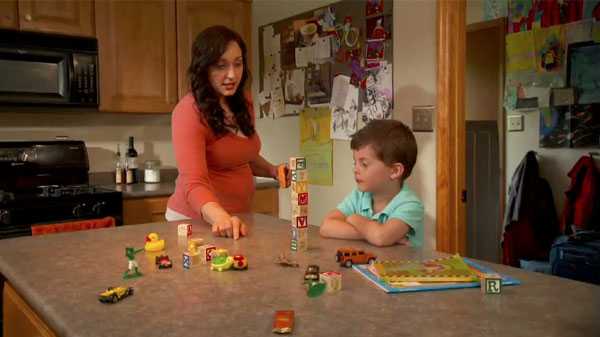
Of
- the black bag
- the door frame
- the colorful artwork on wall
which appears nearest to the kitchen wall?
the colorful artwork on wall

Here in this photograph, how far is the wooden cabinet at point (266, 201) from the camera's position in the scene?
3.24 metres

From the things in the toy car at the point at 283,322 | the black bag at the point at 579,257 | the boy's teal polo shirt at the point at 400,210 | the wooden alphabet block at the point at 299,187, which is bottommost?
the black bag at the point at 579,257

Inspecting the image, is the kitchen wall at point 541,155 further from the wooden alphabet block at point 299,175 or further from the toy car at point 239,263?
the toy car at point 239,263

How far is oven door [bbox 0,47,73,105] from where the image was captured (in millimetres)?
2689

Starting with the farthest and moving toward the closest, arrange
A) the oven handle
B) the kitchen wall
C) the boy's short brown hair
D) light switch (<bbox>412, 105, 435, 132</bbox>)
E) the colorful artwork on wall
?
the kitchen wall, the colorful artwork on wall, light switch (<bbox>412, 105, 435, 132</bbox>), the oven handle, the boy's short brown hair

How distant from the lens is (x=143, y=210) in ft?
9.16

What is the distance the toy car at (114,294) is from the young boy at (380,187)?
0.61m

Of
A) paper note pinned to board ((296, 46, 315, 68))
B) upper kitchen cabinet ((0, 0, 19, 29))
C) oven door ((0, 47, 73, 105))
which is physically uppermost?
upper kitchen cabinet ((0, 0, 19, 29))

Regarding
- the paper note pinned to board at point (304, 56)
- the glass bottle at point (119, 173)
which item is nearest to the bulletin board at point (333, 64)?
the paper note pinned to board at point (304, 56)

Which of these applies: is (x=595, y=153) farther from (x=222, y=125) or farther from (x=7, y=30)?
(x=7, y=30)

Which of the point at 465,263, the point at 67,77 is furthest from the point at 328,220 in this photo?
the point at 67,77

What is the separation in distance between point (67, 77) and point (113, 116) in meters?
0.47

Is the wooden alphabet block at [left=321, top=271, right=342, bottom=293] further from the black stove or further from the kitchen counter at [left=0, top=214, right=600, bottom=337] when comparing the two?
the black stove

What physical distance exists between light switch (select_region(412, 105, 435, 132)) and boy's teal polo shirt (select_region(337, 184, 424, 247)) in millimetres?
1111
